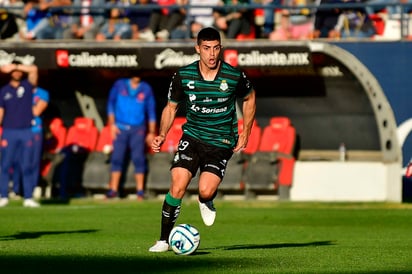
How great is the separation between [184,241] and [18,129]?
40.2 ft

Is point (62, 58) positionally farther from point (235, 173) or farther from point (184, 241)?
point (184, 241)

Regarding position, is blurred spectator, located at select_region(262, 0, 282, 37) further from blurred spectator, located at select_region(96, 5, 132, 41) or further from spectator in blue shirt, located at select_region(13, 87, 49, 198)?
spectator in blue shirt, located at select_region(13, 87, 49, 198)

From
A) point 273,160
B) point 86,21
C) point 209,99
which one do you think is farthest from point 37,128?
point 209,99

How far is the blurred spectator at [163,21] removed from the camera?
2738 centimetres

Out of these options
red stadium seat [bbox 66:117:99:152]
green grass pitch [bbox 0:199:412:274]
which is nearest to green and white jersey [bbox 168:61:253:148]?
green grass pitch [bbox 0:199:412:274]

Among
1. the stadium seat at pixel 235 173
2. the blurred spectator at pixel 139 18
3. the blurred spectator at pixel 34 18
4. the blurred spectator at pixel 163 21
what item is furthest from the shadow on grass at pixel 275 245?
the blurred spectator at pixel 34 18

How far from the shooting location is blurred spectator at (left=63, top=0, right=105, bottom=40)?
27.8 m

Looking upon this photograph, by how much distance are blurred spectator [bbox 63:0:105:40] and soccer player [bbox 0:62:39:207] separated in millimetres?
3176

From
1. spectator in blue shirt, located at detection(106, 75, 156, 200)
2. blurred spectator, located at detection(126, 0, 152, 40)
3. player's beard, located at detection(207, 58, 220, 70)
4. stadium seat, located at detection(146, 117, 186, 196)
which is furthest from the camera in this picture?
blurred spectator, located at detection(126, 0, 152, 40)

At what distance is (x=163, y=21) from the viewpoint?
27672 millimetres

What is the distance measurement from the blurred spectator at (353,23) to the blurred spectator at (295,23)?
69cm

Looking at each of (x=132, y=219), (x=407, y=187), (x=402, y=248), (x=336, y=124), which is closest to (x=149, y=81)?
(x=336, y=124)

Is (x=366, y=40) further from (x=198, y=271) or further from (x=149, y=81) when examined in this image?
(x=198, y=271)

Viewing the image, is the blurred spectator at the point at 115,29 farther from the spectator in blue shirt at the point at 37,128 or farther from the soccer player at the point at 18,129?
the soccer player at the point at 18,129
